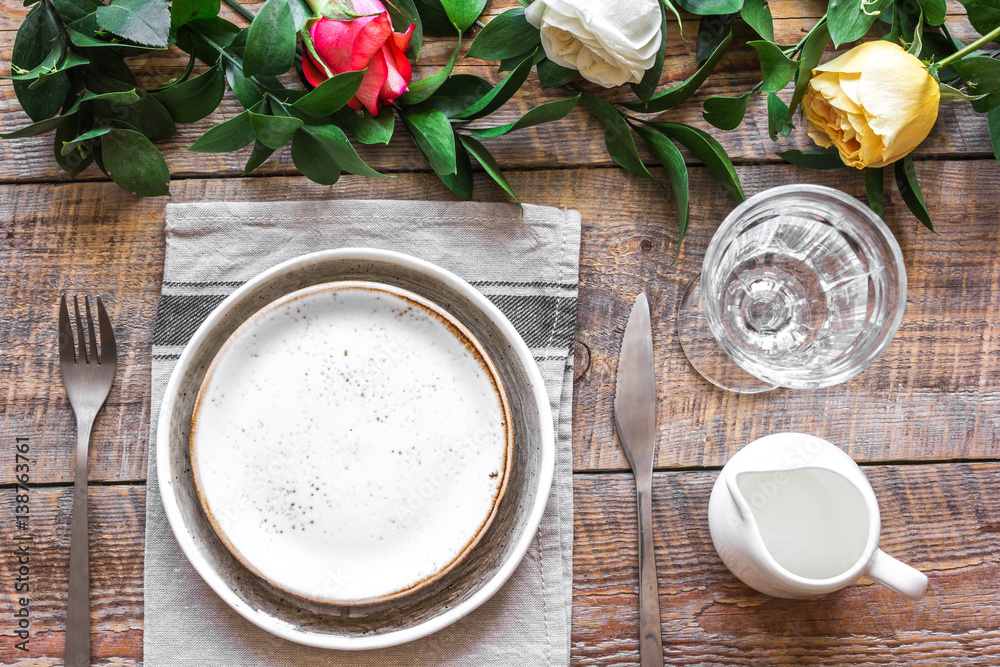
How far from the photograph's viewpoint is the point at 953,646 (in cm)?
72

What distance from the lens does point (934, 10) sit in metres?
0.65

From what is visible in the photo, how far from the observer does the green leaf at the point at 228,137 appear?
0.62 meters

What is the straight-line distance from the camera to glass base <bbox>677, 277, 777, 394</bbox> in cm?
73

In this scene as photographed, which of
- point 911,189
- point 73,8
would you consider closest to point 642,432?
point 911,189

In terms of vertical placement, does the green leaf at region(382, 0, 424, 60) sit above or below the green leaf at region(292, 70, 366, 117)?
above

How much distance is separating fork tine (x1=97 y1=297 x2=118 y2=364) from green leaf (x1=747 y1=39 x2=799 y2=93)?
702mm

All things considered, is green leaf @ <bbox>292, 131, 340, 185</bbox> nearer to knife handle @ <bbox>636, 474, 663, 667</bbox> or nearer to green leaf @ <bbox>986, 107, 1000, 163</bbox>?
knife handle @ <bbox>636, 474, 663, 667</bbox>

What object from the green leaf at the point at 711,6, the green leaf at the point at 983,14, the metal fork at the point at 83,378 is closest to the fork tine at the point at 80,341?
the metal fork at the point at 83,378

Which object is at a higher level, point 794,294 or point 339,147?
point 339,147

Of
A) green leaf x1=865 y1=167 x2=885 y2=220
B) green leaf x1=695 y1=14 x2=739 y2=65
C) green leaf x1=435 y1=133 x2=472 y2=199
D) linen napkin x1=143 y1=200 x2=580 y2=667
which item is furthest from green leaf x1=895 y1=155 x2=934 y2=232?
green leaf x1=435 y1=133 x2=472 y2=199

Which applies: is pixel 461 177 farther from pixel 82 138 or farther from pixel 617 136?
pixel 82 138

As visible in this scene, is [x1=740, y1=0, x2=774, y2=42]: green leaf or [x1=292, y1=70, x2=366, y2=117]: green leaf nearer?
[x1=292, y1=70, x2=366, y2=117]: green leaf

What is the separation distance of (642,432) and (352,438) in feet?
0.98

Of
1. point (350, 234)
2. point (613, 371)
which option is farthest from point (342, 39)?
point (613, 371)
